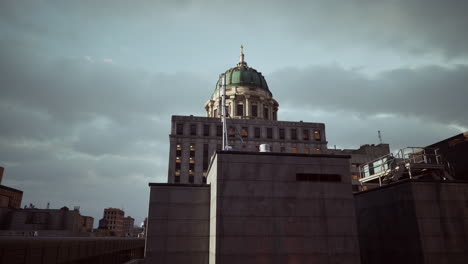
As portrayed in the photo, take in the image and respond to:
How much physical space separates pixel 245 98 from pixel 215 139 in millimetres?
22641

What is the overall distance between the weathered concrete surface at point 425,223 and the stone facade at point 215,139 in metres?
53.8

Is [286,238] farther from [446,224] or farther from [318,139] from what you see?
[318,139]

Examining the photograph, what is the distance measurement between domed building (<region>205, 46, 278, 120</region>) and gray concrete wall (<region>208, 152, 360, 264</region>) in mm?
73188

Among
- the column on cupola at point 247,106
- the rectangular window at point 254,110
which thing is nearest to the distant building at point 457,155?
the column on cupola at point 247,106

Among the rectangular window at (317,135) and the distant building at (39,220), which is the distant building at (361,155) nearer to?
the rectangular window at (317,135)

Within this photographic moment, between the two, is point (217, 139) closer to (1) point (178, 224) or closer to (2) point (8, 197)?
(1) point (178, 224)

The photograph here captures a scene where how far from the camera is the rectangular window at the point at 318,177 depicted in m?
22.6

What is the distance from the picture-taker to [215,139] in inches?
3231

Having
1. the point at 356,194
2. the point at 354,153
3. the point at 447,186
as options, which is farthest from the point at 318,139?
the point at 447,186

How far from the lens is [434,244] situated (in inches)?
876

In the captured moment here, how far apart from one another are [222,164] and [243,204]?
321 cm

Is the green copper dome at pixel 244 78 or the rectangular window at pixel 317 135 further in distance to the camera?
the green copper dome at pixel 244 78

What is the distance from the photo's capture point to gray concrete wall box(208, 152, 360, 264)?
67.8 ft

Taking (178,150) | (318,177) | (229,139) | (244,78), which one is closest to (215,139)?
(229,139)
